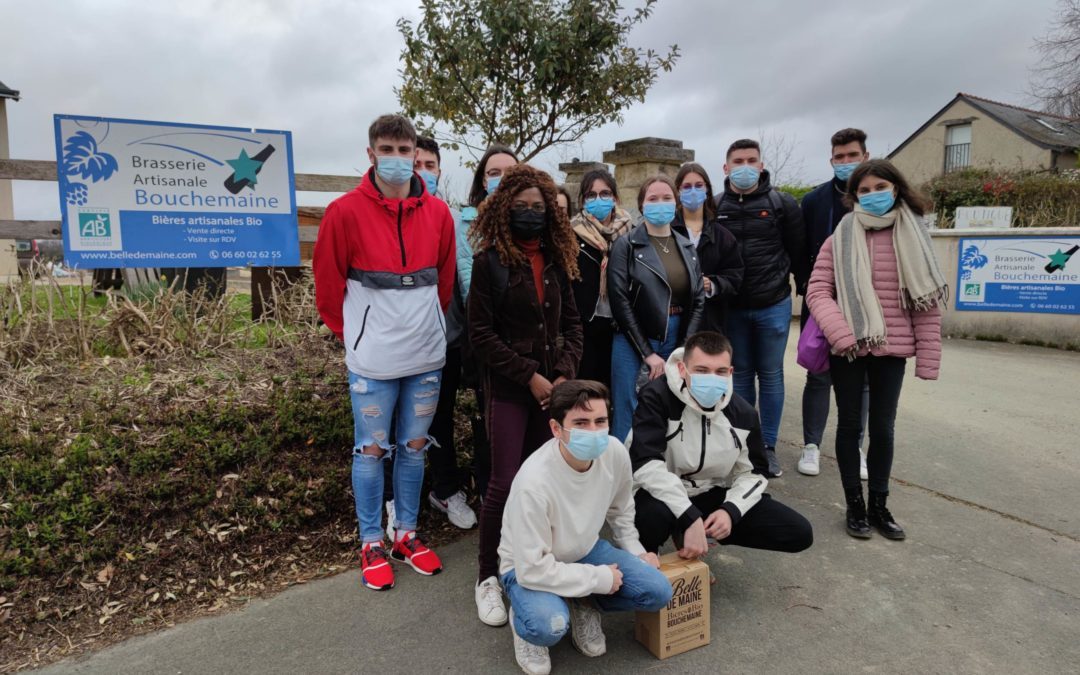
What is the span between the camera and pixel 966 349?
29.6 feet

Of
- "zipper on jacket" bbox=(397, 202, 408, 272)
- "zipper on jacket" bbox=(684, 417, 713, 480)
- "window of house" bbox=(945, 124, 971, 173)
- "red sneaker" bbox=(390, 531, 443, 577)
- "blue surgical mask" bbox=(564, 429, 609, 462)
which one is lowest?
"red sneaker" bbox=(390, 531, 443, 577)

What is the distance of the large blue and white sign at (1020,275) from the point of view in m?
8.90

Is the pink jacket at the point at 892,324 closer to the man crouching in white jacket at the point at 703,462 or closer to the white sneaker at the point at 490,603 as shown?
the man crouching in white jacket at the point at 703,462

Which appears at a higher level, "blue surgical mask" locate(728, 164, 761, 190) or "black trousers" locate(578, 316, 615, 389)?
"blue surgical mask" locate(728, 164, 761, 190)

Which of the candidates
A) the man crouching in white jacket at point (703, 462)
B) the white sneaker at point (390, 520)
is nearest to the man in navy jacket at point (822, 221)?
the man crouching in white jacket at point (703, 462)

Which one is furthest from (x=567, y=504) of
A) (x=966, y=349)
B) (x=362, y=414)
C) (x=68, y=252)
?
(x=966, y=349)

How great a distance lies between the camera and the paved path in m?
2.64

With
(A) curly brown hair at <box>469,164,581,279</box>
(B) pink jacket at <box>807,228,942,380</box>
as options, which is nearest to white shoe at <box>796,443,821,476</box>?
(B) pink jacket at <box>807,228,942,380</box>

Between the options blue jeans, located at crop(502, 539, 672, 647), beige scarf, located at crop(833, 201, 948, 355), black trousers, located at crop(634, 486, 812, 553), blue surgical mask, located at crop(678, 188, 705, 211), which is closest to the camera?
blue jeans, located at crop(502, 539, 672, 647)

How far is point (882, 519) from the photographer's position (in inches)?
146

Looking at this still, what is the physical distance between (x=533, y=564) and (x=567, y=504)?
0.27m

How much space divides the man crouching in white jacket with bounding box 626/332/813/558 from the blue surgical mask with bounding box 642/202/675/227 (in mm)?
1025

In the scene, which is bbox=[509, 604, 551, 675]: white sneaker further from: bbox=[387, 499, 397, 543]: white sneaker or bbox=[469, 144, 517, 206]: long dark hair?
bbox=[469, 144, 517, 206]: long dark hair

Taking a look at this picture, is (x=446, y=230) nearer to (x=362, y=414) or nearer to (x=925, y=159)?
(x=362, y=414)
